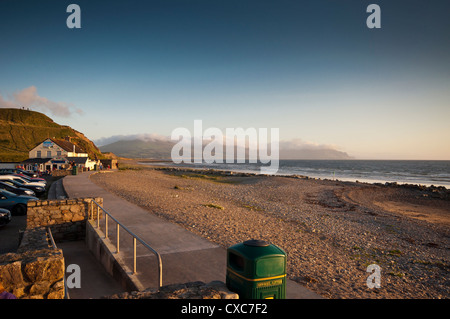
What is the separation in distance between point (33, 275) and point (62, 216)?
5867 mm

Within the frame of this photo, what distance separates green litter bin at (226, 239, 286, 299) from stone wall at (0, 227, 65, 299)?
3.59 meters

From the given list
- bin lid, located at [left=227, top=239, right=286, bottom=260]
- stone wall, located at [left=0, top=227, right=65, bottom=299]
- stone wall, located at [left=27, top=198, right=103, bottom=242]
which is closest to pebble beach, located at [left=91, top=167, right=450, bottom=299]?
bin lid, located at [left=227, top=239, right=286, bottom=260]

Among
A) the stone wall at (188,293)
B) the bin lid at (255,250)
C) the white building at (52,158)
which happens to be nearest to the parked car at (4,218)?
the stone wall at (188,293)

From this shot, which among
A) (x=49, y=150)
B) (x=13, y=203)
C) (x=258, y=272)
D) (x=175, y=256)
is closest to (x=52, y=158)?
A: (x=49, y=150)

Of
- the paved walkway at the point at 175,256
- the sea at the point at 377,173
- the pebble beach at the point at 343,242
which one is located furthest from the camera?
the sea at the point at 377,173

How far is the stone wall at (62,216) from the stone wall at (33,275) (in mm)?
5171

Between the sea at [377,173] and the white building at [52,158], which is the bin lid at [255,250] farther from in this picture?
the white building at [52,158]

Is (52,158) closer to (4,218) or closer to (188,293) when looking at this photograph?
(4,218)

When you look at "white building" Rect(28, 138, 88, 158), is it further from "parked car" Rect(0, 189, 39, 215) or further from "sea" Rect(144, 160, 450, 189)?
"parked car" Rect(0, 189, 39, 215)

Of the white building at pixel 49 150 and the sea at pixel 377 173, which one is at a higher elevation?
the white building at pixel 49 150

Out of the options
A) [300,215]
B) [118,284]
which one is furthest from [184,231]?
[300,215]


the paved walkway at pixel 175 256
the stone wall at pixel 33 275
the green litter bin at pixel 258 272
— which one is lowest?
the paved walkway at pixel 175 256

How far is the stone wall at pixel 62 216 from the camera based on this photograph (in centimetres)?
995
